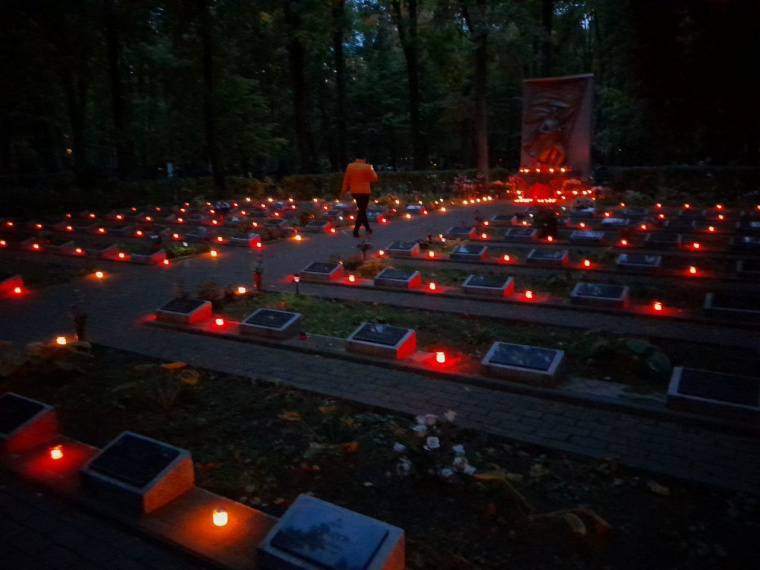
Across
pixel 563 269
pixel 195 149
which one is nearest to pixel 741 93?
pixel 563 269

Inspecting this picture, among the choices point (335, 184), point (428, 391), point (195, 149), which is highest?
point (195, 149)

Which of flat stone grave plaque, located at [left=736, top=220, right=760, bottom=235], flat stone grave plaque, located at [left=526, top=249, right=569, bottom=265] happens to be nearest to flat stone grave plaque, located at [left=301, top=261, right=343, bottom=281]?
flat stone grave plaque, located at [left=526, top=249, right=569, bottom=265]

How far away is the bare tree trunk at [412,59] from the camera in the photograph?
29453mm

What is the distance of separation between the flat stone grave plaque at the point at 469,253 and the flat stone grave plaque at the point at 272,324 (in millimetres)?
5456

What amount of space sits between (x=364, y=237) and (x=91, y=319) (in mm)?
8284

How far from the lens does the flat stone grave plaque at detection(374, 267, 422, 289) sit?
1023 cm

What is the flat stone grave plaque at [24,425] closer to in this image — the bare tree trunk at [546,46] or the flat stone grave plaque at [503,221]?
the flat stone grave plaque at [503,221]

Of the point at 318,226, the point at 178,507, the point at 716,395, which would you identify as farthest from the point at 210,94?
the point at 716,395

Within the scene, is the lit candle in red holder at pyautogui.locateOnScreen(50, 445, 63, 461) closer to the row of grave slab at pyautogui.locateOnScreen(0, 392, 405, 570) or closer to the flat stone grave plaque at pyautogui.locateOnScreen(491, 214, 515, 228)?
the row of grave slab at pyautogui.locateOnScreen(0, 392, 405, 570)

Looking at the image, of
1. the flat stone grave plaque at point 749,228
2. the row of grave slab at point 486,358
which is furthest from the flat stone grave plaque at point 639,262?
the row of grave slab at point 486,358

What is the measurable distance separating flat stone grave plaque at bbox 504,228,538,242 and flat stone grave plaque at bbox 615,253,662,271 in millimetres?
3087

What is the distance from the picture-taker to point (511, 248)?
1376 cm

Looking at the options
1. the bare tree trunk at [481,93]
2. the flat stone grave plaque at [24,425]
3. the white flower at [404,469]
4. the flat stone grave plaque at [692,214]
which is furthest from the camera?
the bare tree trunk at [481,93]

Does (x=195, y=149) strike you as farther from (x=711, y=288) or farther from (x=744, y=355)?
(x=744, y=355)
